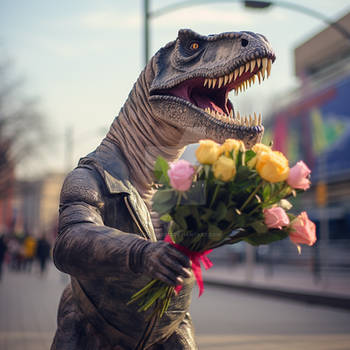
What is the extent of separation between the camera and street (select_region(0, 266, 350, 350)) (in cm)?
812

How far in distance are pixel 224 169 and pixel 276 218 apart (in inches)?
10.2

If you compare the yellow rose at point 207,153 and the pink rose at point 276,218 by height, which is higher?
the yellow rose at point 207,153

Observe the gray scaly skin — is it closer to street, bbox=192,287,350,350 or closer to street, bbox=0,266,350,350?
street, bbox=0,266,350,350

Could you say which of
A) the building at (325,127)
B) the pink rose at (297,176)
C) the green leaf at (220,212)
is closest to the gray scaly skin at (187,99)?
the pink rose at (297,176)

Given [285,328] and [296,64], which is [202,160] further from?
[296,64]

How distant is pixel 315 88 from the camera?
2309 centimetres

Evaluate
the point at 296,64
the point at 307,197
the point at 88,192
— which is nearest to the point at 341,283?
the point at 307,197

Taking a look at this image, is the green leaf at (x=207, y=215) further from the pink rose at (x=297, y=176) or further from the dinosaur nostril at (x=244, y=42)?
the dinosaur nostril at (x=244, y=42)

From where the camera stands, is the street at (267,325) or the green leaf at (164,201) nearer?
the green leaf at (164,201)

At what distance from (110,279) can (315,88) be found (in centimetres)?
2201

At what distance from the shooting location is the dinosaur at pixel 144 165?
236cm

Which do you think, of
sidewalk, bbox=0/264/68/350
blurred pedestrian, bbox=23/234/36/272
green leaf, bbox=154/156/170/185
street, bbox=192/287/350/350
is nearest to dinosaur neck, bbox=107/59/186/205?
green leaf, bbox=154/156/170/185

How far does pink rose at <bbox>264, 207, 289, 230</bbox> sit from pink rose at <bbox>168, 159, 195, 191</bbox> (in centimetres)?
31

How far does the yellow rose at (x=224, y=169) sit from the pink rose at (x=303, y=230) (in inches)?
12.7
